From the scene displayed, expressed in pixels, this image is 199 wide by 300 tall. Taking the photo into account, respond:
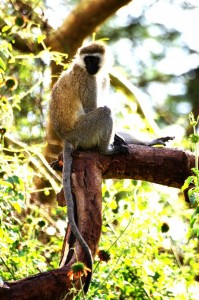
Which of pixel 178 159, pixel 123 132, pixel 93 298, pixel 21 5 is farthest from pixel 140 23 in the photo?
pixel 93 298

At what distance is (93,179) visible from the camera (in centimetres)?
492

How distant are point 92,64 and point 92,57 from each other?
10cm

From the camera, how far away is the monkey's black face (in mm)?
6242

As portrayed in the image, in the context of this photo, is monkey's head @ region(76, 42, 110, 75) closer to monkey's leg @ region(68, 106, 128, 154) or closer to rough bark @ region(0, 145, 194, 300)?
monkey's leg @ region(68, 106, 128, 154)

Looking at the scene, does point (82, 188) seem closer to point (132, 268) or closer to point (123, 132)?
point (132, 268)

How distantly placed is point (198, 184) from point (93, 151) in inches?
81.1

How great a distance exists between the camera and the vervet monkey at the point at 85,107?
5.70 meters

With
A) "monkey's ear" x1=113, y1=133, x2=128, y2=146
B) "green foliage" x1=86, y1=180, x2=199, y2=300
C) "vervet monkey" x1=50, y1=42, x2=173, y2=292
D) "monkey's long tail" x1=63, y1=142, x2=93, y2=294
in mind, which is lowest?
"green foliage" x1=86, y1=180, x2=199, y2=300

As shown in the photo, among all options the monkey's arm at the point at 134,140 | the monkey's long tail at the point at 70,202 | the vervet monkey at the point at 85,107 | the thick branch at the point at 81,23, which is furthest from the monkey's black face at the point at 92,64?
the thick branch at the point at 81,23

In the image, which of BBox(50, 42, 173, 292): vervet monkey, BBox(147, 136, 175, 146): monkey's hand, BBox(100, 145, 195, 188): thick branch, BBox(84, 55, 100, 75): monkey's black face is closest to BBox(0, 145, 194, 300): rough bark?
BBox(100, 145, 195, 188): thick branch

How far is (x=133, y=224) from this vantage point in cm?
536

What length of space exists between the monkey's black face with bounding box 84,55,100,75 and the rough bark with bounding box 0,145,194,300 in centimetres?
113

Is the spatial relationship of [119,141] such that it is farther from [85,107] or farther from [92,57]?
[92,57]

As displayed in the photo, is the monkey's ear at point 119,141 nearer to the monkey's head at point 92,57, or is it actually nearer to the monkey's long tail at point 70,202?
the monkey's long tail at point 70,202
